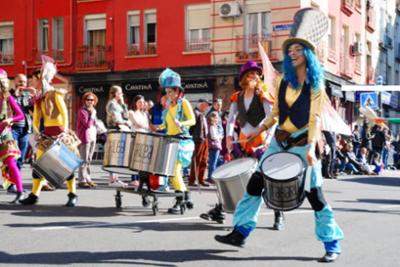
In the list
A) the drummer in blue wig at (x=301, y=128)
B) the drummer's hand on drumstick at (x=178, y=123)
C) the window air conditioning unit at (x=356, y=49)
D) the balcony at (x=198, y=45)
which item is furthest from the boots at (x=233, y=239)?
the window air conditioning unit at (x=356, y=49)

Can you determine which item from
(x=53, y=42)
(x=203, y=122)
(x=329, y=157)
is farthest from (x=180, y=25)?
(x=203, y=122)

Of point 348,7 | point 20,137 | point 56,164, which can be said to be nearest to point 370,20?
point 348,7

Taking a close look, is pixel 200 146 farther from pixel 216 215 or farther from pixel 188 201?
pixel 216 215

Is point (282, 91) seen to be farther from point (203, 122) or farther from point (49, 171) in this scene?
point (203, 122)

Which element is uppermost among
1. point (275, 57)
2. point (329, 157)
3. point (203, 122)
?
point (275, 57)

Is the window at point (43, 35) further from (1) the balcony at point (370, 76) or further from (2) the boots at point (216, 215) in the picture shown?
(2) the boots at point (216, 215)

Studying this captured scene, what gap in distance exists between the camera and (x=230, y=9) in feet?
94.4

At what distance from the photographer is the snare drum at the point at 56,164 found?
343 inches

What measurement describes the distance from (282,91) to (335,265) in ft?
5.31

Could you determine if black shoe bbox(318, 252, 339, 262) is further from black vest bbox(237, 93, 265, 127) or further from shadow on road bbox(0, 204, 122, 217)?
shadow on road bbox(0, 204, 122, 217)

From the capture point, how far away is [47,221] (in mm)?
7906

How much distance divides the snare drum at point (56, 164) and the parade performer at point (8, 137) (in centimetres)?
76

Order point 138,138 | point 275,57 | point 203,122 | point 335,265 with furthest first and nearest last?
1. point 275,57
2. point 203,122
3. point 138,138
4. point 335,265

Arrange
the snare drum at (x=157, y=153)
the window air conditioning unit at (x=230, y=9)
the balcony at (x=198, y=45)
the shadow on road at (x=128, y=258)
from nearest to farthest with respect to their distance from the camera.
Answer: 1. the shadow on road at (x=128, y=258)
2. the snare drum at (x=157, y=153)
3. the window air conditioning unit at (x=230, y=9)
4. the balcony at (x=198, y=45)
